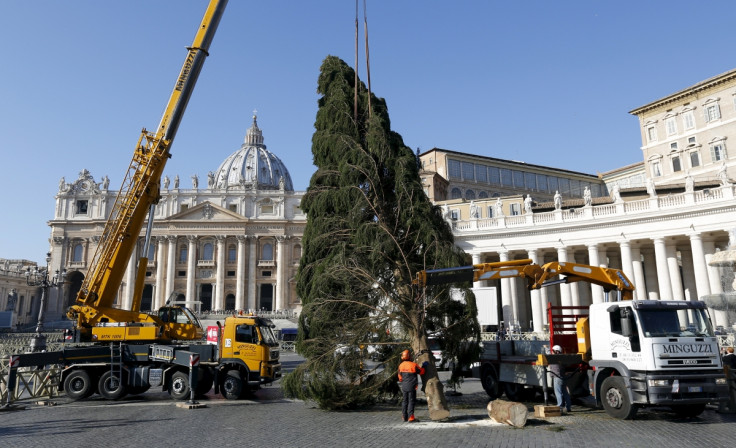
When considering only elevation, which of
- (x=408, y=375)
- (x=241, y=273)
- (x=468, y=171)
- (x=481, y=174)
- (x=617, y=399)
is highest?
(x=468, y=171)

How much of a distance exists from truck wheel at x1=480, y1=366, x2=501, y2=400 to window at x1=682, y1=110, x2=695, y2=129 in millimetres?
41841

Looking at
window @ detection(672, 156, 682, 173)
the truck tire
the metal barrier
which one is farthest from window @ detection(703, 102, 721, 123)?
the metal barrier

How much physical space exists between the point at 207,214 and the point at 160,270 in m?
11.0

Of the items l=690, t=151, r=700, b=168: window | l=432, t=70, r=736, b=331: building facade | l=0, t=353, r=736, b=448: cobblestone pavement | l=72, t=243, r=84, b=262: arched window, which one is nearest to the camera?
l=0, t=353, r=736, b=448: cobblestone pavement

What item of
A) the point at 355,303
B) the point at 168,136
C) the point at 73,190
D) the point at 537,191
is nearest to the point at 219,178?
the point at 73,190

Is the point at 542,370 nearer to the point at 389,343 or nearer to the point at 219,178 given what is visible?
the point at 389,343

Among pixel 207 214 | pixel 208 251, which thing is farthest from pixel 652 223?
pixel 208 251

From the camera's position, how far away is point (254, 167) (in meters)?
117

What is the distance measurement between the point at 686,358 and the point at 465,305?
5016 millimetres

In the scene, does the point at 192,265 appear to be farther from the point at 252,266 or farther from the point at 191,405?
the point at 191,405

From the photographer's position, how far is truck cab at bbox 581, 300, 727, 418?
33.4ft

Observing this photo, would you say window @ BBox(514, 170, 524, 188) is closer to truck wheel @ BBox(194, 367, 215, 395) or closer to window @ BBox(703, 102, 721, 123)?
window @ BBox(703, 102, 721, 123)

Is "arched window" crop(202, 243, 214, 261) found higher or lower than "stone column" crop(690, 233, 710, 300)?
higher

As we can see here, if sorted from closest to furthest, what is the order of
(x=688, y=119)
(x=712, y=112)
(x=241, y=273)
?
(x=712, y=112) → (x=688, y=119) → (x=241, y=273)
